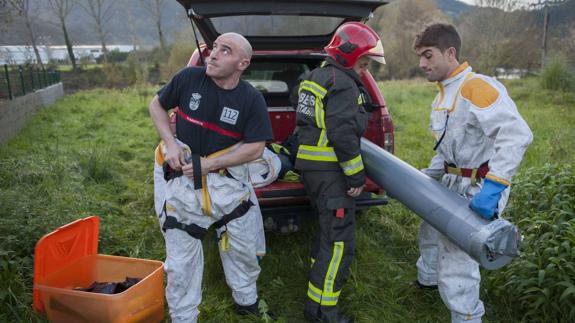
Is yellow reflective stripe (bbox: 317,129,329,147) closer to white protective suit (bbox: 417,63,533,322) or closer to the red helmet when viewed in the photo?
the red helmet

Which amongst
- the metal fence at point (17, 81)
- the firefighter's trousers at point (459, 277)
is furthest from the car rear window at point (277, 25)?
the metal fence at point (17, 81)

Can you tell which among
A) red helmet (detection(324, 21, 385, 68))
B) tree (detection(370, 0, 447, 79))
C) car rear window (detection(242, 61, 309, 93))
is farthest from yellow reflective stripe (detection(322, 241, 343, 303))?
tree (detection(370, 0, 447, 79))

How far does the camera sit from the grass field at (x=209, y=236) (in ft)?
10.3

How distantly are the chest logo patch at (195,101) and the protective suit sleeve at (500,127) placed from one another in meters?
1.51

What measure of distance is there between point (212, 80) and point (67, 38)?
32.1 m

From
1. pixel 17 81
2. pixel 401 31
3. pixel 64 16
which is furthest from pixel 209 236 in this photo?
pixel 64 16

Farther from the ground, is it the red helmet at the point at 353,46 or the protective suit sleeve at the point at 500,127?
the red helmet at the point at 353,46

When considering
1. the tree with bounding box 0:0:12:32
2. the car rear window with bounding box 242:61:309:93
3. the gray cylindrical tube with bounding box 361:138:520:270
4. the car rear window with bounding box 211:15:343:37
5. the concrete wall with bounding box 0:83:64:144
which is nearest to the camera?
the gray cylindrical tube with bounding box 361:138:520:270

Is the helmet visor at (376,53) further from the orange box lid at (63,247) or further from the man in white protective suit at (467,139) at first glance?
the orange box lid at (63,247)

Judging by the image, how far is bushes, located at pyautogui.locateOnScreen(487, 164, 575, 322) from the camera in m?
2.91

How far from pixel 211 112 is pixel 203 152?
0.79 ft

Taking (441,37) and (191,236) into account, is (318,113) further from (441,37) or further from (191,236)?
(191,236)

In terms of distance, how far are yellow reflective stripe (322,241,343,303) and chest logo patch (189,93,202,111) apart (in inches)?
48.3

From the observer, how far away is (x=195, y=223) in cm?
272
